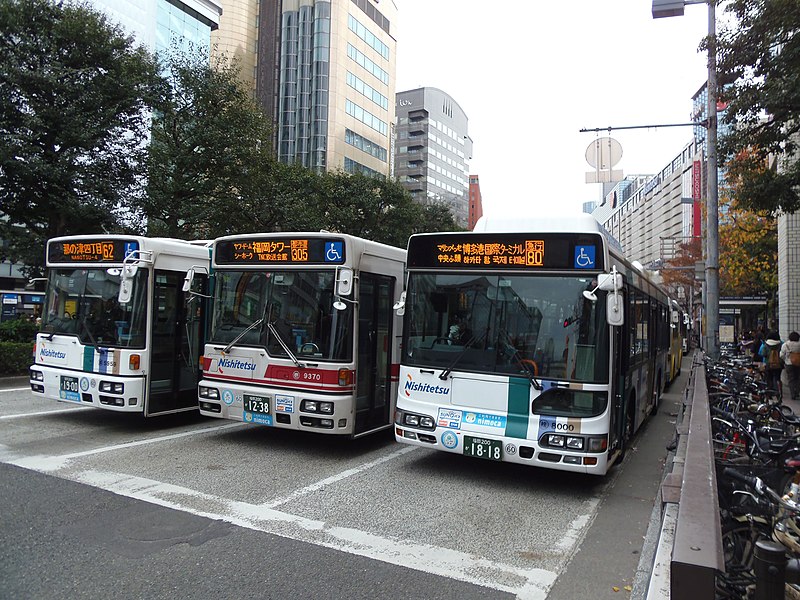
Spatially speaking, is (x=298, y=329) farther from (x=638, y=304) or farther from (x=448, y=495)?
(x=638, y=304)

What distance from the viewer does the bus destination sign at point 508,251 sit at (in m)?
6.27

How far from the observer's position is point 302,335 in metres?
7.59

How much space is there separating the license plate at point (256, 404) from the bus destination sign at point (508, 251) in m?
2.62

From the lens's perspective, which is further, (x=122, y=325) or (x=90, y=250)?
(x=90, y=250)

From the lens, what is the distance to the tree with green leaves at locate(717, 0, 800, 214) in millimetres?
9242

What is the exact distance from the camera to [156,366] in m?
8.73

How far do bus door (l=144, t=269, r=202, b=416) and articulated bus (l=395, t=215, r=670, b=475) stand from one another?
3.96 metres

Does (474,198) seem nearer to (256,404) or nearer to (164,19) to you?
(164,19)

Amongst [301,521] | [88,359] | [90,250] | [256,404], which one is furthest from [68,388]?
[301,521]

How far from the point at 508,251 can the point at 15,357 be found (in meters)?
13.3

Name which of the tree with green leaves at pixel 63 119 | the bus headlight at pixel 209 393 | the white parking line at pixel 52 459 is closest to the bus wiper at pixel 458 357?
the bus headlight at pixel 209 393

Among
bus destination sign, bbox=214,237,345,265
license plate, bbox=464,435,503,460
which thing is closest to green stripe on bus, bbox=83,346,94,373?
bus destination sign, bbox=214,237,345,265

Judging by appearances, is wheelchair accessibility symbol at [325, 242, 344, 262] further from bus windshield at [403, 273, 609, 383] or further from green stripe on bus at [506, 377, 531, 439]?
green stripe on bus at [506, 377, 531, 439]

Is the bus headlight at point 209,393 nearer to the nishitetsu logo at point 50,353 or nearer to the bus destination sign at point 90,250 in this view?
the bus destination sign at point 90,250
